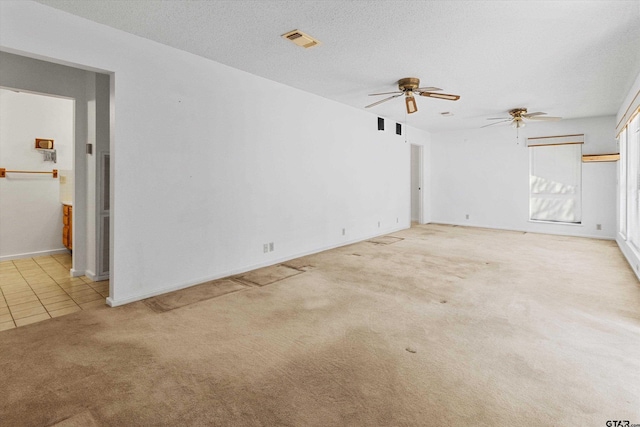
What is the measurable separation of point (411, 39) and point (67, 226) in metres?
5.56

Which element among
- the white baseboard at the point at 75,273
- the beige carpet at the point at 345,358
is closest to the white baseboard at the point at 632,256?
the beige carpet at the point at 345,358

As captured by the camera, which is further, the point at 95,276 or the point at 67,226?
the point at 67,226

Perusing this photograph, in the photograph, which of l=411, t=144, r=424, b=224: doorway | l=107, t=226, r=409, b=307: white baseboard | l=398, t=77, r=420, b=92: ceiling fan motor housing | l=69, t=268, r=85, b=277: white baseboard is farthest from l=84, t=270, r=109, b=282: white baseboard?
l=411, t=144, r=424, b=224: doorway

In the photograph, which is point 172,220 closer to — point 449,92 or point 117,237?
point 117,237

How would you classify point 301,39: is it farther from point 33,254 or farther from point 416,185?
point 416,185

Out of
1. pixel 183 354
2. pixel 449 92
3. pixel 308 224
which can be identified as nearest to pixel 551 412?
pixel 183 354

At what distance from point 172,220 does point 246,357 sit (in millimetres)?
1904

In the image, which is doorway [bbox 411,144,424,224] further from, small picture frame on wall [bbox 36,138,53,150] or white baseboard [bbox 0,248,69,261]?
small picture frame on wall [bbox 36,138,53,150]

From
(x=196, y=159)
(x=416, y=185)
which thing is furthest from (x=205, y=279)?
(x=416, y=185)

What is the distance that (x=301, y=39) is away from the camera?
10.7ft

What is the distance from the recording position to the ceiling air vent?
316 cm

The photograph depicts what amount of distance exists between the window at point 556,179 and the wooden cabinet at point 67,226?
9202mm

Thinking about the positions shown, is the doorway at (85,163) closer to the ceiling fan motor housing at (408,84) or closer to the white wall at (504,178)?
the ceiling fan motor housing at (408,84)

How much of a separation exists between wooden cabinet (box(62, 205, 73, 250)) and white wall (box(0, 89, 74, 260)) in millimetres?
84
